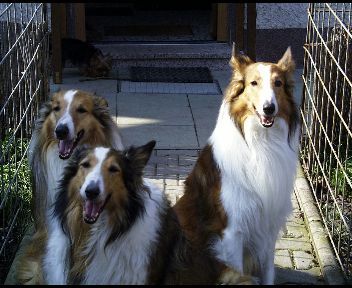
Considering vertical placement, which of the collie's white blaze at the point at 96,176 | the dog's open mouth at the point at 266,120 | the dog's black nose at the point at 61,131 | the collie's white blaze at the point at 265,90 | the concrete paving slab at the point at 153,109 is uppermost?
the collie's white blaze at the point at 265,90

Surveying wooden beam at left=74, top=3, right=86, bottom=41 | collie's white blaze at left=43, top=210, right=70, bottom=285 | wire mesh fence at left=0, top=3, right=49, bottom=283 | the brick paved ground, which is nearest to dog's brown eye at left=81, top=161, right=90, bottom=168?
Result: collie's white blaze at left=43, top=210, right=70, bottom=285

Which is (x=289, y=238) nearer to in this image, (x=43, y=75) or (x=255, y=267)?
(x=255, y=267)

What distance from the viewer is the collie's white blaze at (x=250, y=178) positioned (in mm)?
5074

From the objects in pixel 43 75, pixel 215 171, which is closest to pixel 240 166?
pixel 215 171

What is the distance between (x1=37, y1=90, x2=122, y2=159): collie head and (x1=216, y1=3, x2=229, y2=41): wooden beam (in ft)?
19.6

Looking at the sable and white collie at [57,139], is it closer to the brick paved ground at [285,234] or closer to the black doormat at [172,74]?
the brick paved ground at [285,234]

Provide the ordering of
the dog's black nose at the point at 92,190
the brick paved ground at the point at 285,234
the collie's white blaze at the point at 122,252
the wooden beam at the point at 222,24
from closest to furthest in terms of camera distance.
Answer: the dog's black nose at the point at 92,190
the collie's white blaze at the point at 122,252
the brick paved ground at the point at 285,234
the wooden beam at the point at 222,24

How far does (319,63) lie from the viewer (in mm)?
7203

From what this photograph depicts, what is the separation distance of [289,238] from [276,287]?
3.17ft

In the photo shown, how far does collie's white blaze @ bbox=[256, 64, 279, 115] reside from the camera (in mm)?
4887

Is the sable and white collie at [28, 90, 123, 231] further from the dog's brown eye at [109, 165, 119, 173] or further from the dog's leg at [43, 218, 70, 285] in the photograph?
the dog's brown eye at [109, 165, 119, 173]

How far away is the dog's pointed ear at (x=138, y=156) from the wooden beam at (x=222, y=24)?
6.69 metres

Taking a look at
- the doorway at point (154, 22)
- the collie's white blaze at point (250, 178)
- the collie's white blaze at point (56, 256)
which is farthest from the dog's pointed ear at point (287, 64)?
the doorway at point (154, 22)

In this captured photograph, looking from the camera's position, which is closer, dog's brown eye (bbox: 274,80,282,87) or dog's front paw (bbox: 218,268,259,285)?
dog's front paw (bbox: 218,268,259,285)
